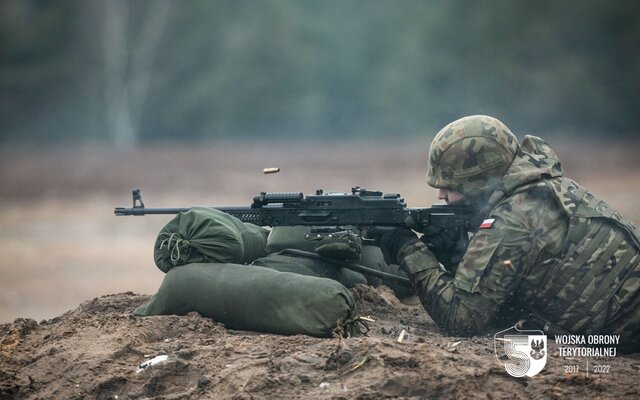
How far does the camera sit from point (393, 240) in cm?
729

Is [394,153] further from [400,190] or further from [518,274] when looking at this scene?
[518,274]

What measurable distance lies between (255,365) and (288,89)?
64.3 feet

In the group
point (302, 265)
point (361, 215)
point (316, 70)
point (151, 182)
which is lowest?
point (302, 265)

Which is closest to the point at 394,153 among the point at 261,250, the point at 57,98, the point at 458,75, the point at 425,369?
the point at 458,75

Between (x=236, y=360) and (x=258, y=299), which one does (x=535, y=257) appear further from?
(x=236, y=360)

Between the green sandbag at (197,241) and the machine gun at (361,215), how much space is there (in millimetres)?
472

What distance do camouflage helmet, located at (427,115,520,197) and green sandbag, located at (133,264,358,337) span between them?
3.19 feet

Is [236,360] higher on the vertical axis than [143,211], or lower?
lower

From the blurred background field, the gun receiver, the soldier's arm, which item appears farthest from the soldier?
the blurred background field

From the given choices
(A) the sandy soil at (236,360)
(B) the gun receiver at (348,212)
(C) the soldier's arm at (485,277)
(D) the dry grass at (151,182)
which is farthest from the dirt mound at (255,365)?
(D) the dry grass at (151,182)

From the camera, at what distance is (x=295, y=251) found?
7.76 metres

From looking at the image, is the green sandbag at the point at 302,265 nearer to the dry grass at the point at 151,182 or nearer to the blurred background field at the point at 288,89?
the dry grass at the point at 151,182

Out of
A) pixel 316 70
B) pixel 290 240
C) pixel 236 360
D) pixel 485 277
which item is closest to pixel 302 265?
pixel 290 240

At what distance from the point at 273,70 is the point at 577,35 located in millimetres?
6438
